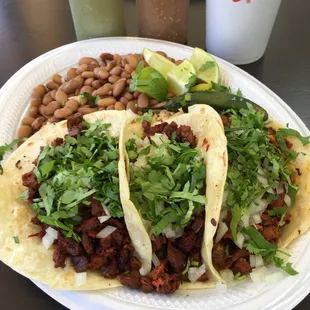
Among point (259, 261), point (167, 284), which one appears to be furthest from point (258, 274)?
point (167, 284)

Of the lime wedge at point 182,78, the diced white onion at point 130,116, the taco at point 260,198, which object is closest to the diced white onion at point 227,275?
the taco at point 260,198

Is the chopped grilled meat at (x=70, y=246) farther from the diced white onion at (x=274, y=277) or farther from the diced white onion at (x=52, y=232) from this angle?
the diced white onion at (x=274, y=277)

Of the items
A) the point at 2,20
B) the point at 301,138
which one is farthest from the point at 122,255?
the point at 2,20

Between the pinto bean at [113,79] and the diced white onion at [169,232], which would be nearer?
the diced white onion at [169,232]

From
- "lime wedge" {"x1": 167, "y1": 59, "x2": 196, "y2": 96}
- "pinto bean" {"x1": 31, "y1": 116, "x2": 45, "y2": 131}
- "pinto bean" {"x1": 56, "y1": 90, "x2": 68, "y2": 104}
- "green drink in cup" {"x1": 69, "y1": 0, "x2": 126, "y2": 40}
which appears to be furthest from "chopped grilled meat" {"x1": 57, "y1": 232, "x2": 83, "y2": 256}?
"green drink in cup" {"x1": 69, "y1": 0, "x2": 126, "y2": 40}

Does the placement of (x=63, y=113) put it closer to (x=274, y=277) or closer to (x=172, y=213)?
(x=172, y=213)

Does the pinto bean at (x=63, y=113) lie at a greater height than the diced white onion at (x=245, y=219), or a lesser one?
greater
